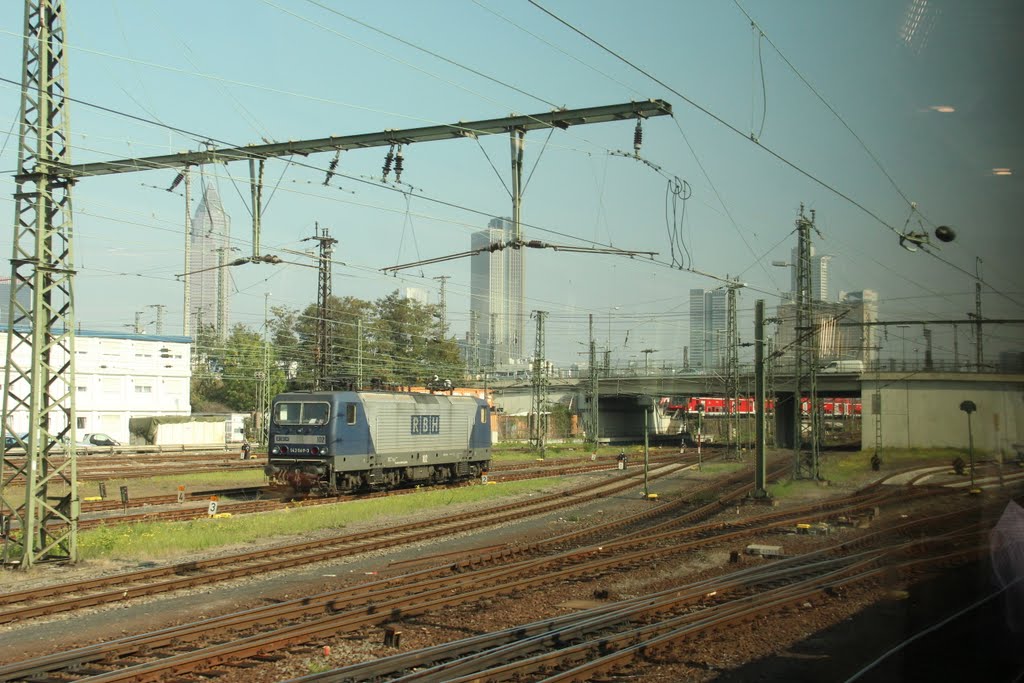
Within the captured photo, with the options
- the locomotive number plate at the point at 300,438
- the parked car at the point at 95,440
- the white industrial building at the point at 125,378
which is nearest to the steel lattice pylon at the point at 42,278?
the locomotive number plate at the point at 300,438

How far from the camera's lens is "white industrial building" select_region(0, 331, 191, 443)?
50812 millimetres

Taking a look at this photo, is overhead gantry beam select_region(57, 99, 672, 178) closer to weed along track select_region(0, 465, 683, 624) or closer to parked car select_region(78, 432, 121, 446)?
weed along track select_region(0, 465, 683, 624)

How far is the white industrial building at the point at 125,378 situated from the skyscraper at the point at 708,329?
114ft

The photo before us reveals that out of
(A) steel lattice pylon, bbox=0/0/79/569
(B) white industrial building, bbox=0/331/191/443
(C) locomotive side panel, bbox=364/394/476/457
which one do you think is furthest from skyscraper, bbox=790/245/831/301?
(B) white industrial building, bbox=0/331/191/443

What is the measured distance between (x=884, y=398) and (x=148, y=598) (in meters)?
18.5

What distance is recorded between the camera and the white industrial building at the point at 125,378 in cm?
5081

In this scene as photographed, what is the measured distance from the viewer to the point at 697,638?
946 centimetres

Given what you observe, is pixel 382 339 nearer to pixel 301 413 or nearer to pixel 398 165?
pixel 301 413

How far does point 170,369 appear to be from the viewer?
55500mm

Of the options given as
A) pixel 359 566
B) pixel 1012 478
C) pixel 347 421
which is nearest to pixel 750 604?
pixel 1012 478

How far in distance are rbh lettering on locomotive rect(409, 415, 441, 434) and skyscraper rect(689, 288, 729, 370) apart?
Answer: 2251 cm

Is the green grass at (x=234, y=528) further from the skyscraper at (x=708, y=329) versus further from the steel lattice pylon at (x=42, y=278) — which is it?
the skyscraper at (x=708, y=329)

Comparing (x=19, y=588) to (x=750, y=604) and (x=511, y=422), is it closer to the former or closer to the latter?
(x=750, y=604)

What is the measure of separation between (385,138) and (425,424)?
1416cm
